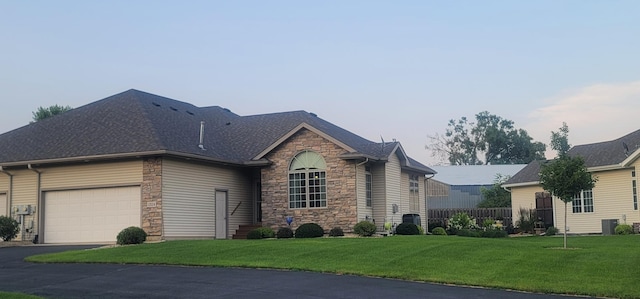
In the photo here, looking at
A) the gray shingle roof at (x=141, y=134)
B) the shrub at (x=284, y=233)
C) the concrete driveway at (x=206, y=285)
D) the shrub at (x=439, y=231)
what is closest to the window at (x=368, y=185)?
the gray shingle roof at (x=141, y=134)

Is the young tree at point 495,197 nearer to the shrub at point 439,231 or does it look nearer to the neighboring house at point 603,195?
the neighboring house at point 603,195

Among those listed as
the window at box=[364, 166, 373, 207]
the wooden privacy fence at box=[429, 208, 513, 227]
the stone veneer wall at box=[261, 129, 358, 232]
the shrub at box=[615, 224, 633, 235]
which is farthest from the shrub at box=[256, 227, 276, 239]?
the wooden privacy fence at box=[429, 208, 513, 227]

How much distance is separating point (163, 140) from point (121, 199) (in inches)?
108

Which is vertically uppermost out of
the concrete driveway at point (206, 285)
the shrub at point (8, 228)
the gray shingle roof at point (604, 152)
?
the gray shingle roof at point (604, 152)

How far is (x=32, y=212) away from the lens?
26891mm

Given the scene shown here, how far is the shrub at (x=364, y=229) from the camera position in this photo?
26.5 meters

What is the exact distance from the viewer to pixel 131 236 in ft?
77.4

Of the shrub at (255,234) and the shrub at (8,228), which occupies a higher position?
the shrub at (8,228)

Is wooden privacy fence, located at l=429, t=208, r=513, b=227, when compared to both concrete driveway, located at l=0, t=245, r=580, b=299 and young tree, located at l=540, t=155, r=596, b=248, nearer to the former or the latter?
young tree, located at l=540, t=155, r=596, b=248

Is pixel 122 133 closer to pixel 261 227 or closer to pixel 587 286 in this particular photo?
pixel 261 227

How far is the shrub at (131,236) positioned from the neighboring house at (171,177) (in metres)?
0.84

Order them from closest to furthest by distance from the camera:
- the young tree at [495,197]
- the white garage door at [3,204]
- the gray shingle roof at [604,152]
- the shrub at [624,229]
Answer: the white garage door at [3,204], the shrub at [624,229], the gray shingle roof at [604,152], the young tree at [495,197]

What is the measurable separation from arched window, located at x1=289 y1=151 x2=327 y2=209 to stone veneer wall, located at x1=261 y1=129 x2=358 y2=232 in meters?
0.19

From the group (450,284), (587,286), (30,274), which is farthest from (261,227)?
(587,286)
